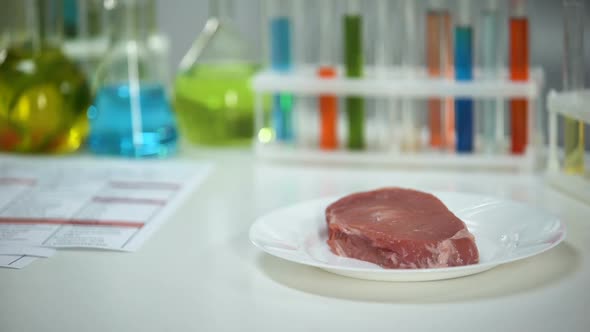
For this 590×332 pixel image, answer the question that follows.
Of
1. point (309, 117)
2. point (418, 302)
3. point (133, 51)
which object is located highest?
point (133, 51)

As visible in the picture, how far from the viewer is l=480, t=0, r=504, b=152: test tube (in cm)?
104

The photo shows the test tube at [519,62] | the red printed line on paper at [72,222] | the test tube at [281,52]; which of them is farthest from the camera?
the test tube at [281,52]

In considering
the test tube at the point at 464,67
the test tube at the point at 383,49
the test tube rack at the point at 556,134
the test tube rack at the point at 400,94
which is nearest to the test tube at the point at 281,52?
the test tube rack at the point at 400,94

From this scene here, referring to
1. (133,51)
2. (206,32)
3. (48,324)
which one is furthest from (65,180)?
(48,324)

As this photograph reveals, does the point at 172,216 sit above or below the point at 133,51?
below

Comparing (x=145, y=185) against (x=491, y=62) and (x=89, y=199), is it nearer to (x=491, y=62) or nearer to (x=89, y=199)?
(x=89, y=199)

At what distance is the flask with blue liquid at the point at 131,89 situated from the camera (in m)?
1.15

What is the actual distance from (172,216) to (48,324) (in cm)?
31

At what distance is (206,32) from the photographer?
1.22 m

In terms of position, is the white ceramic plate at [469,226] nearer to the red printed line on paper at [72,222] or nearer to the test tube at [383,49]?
the red printed line on paper at [72,222]

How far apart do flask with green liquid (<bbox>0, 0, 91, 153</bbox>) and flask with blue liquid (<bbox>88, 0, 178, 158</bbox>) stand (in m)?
0.05

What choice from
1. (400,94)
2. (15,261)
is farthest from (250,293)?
(400,94)

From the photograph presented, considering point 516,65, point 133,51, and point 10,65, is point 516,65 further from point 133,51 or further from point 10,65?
point 10,65

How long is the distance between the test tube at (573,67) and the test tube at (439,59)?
0.15 meters
